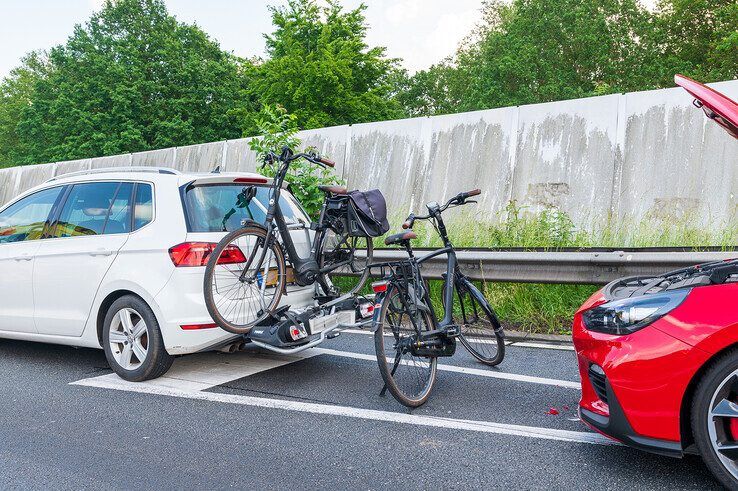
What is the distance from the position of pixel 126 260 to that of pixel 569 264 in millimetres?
4157

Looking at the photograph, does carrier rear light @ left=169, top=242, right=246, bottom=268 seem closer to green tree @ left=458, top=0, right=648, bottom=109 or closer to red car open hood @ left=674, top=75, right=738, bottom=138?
red car open hood @ left=674, top=75, right=738, bottom=138

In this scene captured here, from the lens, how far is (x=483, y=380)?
498 cm

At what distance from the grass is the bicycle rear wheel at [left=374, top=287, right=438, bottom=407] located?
2468 millimetres

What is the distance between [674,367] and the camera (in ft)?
9.62

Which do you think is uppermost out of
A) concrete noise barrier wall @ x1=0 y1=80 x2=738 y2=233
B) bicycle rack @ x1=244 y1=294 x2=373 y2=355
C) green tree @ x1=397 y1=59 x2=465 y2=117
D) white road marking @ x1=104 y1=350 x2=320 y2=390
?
green tree @ x1=397 y1=59 x2=465 y2=117

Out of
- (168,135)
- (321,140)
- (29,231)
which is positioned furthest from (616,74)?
(29,231)

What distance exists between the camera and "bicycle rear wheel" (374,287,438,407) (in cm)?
431

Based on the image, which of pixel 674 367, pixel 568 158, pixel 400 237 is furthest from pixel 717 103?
pixel 568 158

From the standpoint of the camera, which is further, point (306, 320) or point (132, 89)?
point (132, 89)

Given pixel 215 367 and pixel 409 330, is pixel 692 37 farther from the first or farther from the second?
pixel 215 367

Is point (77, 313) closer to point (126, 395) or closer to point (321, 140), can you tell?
point (126, 395)

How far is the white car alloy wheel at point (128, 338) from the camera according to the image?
197 inches

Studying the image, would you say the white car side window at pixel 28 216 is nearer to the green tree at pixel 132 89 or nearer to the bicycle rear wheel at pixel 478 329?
the bicycle rear wheel at pixel 478 329

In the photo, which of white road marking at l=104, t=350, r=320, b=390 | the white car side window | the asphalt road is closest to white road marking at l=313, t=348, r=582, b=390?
the asphalt road
